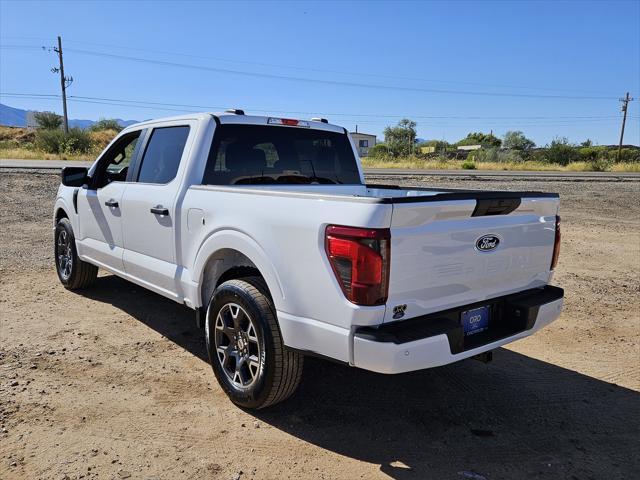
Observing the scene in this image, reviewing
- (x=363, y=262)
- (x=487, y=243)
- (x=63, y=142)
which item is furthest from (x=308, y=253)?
(x=63, y=142)

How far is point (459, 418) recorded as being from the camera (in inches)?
139

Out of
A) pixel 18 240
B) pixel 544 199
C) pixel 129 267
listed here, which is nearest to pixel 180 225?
pixel 129 267

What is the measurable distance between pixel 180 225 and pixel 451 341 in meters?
2.20

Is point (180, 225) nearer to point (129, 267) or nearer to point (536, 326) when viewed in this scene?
point (129, 267)

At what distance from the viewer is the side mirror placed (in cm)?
541

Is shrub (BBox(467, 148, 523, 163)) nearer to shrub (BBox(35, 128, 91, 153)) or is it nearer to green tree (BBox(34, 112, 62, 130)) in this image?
shrub (BBox(35, 128, 91, 153))

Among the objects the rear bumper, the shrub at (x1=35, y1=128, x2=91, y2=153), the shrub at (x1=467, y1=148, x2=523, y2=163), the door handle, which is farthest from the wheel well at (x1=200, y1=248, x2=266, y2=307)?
the shrub at (x1=467, y1=148, x2=523, y2=163)

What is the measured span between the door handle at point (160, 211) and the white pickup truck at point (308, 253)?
0.5 inches

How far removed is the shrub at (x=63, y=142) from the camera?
4028cm

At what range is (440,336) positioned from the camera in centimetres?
284

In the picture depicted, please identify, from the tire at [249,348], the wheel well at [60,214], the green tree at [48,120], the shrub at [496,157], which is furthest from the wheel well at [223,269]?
the green tree at [48,120]

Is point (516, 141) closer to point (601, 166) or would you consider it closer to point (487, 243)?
point (601, 166)

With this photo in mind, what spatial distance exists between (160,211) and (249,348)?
1.43 meters

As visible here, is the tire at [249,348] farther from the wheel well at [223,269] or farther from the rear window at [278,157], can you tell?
the rear window at [278,157]
